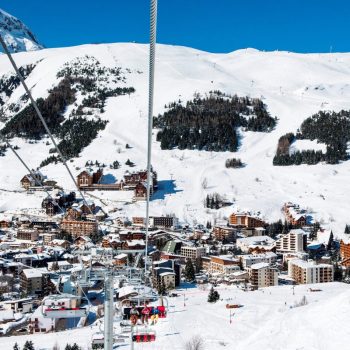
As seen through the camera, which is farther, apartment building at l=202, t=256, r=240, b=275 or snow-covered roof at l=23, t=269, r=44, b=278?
apartment building at l=202, t=256, r=240, b=275

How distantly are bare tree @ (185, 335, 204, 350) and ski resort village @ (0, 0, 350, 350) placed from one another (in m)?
0.07

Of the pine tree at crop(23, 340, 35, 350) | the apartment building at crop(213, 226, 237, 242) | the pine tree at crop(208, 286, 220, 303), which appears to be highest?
the apartment building at crop(213, 226, 237, 242)

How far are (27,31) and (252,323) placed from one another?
190258 millimetres

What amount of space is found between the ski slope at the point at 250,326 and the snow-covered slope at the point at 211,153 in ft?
45.1

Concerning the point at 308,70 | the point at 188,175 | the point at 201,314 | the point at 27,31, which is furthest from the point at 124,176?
the point at 27,31

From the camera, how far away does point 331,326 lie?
573 inches

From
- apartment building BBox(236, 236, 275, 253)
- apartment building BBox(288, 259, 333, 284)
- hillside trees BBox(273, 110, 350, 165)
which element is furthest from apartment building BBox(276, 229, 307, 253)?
hillside trees BBox(273, 110, 350, 165)

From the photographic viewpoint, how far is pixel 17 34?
184 m

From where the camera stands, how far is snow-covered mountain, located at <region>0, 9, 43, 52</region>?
172600mm

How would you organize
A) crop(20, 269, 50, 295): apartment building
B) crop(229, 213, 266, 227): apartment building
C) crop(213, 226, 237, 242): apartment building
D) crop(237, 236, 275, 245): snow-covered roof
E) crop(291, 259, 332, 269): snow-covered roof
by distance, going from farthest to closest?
crop(229, 213, 266, 227): apartment building, crop(213, 226, 237, 242): apartment building, crop(237, 236, 275, 245): snow-covered roof, crop(291, 259, 332, 269): snow-covered roof, crop(20, 269, 50, 295): apartment building

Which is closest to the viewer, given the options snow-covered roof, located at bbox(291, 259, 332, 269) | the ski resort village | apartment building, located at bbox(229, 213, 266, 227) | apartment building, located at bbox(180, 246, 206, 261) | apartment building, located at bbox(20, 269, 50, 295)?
the ski resort village

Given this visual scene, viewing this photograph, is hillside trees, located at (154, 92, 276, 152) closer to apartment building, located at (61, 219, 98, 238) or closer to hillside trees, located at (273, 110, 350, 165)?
hillside trees, located at (273, 110, 350, 165)

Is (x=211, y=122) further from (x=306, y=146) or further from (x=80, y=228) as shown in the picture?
(x=80, y=228)

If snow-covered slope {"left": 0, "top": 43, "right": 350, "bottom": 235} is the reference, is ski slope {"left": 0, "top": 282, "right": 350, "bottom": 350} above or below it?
below
